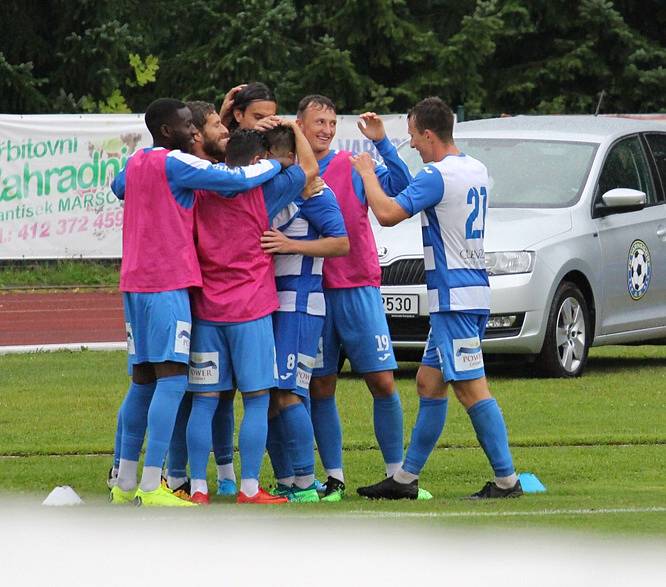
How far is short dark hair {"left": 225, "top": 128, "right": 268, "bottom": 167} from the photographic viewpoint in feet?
28.0

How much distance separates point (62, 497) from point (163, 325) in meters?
0.93

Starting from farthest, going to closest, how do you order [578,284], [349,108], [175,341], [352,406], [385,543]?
[349,108]
[578,284]
[352,406]
[175,341]
[385,543]

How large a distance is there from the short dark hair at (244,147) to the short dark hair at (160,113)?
299 mm

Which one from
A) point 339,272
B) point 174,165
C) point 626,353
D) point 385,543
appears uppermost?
point 174,165

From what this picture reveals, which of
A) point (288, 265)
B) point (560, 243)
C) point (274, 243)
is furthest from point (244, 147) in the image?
point (560, 243)

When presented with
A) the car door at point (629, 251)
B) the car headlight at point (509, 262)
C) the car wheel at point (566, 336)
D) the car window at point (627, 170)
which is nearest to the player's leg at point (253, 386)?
the car headlight at point (509, 262)

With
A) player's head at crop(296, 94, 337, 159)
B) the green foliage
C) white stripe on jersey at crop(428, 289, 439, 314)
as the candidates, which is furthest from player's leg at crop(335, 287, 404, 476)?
the green foliage

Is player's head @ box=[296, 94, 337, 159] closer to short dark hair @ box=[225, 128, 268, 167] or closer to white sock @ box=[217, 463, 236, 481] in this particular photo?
short dark hair @ box=[225, 128, 268, 167]

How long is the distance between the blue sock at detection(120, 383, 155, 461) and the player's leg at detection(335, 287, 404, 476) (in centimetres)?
106

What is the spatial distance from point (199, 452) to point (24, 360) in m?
7.65

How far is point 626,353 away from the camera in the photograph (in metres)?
17.1

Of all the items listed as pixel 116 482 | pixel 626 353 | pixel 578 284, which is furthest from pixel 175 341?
pixel 626 353

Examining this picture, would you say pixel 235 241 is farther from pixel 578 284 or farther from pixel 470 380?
pixel 578 284

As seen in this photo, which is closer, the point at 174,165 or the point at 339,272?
the point at 174,165
